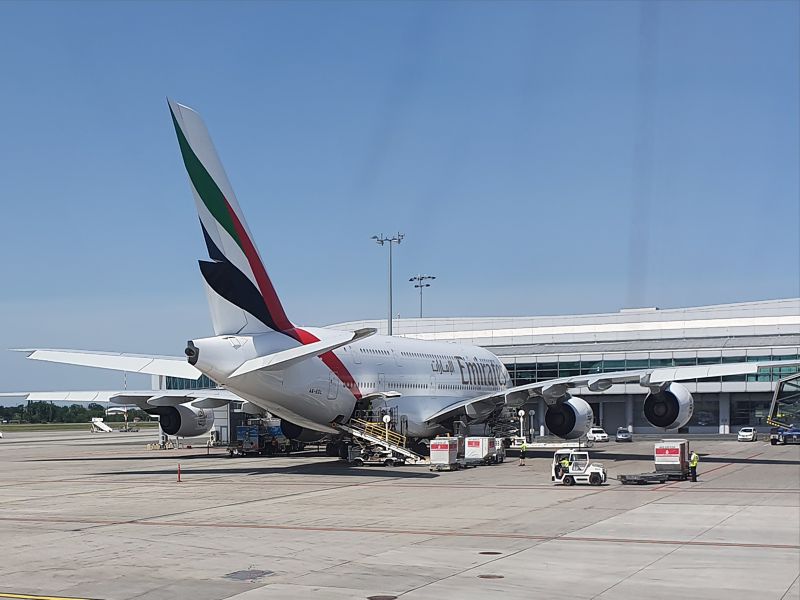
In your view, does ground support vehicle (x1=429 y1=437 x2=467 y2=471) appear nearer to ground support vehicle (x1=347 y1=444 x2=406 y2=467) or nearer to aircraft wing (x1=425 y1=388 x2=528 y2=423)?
ground support vehicle (x1=347 y1=444 x2=406 y2=467)

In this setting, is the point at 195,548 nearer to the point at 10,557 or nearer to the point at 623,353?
the point at 10,557

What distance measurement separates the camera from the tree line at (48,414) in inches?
6147

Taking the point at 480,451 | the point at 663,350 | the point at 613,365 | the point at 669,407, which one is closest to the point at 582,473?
the point at 480,451

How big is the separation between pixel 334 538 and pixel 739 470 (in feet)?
70.6

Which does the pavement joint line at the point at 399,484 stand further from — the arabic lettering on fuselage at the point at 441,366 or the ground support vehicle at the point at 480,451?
the arabic lettering on fuselage at the point at 441,366

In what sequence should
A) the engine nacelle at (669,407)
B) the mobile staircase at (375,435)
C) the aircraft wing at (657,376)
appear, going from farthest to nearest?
the engine nacelle at (669,407) → the aircraft wing at (657,376) → the mobile staircase at (375,435)

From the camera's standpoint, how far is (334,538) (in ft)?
61.0

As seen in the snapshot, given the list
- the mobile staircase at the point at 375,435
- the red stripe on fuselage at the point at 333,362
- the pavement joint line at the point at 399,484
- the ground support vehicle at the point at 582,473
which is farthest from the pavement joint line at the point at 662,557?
the mobile staircase at the point at 375,435

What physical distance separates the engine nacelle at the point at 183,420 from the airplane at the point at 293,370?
53 millimetres

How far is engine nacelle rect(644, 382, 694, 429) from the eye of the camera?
4028 cm

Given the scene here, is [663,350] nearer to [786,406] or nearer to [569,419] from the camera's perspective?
[786,406]

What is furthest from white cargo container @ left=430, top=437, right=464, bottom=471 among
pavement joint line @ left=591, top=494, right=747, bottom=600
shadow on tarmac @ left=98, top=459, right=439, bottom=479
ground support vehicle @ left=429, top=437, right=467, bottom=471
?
pavement joint line @ left=591, top=494, right=747, bottom=600

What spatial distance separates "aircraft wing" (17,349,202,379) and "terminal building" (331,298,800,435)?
35139 millimetres

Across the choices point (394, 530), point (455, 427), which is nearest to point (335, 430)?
point (455, 427)
